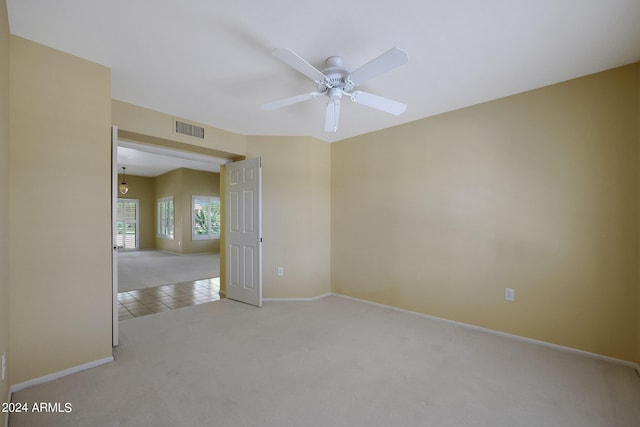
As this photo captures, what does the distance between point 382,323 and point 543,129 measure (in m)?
2.53

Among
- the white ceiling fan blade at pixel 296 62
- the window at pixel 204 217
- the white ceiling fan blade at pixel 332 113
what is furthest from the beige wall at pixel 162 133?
the window at pixel 204 217

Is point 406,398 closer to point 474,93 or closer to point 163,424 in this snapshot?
point 163,424

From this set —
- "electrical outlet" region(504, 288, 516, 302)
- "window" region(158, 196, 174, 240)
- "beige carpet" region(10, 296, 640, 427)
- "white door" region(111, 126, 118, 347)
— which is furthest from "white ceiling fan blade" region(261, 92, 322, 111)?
"window" region(158, 196, 174, 240)

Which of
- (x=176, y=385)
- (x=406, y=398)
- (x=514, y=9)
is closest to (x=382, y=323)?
(x=406, y=398)

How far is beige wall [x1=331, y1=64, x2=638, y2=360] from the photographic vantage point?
93.6 inches

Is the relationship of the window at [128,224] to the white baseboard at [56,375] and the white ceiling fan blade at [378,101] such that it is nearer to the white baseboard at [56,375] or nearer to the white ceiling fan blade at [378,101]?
the white baseboard at [56,375]

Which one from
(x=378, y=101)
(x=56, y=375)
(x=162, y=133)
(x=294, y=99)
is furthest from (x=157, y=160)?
(x=378, y=101)

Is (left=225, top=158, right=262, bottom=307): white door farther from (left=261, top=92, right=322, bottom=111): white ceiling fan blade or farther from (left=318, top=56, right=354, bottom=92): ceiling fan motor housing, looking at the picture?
(left=318, top=56, right=354, bottom=92): ceiling fan motor housing

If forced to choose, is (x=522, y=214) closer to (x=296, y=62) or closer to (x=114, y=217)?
(x=296, y=62)

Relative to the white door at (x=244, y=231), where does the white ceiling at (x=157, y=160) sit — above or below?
above

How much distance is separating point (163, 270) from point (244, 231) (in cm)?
351

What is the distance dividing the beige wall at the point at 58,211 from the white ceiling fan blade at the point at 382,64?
204 centimetres

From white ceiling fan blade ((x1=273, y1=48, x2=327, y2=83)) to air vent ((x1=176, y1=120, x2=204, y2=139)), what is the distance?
6.91 feet

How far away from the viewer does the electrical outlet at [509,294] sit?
2.85 metres
